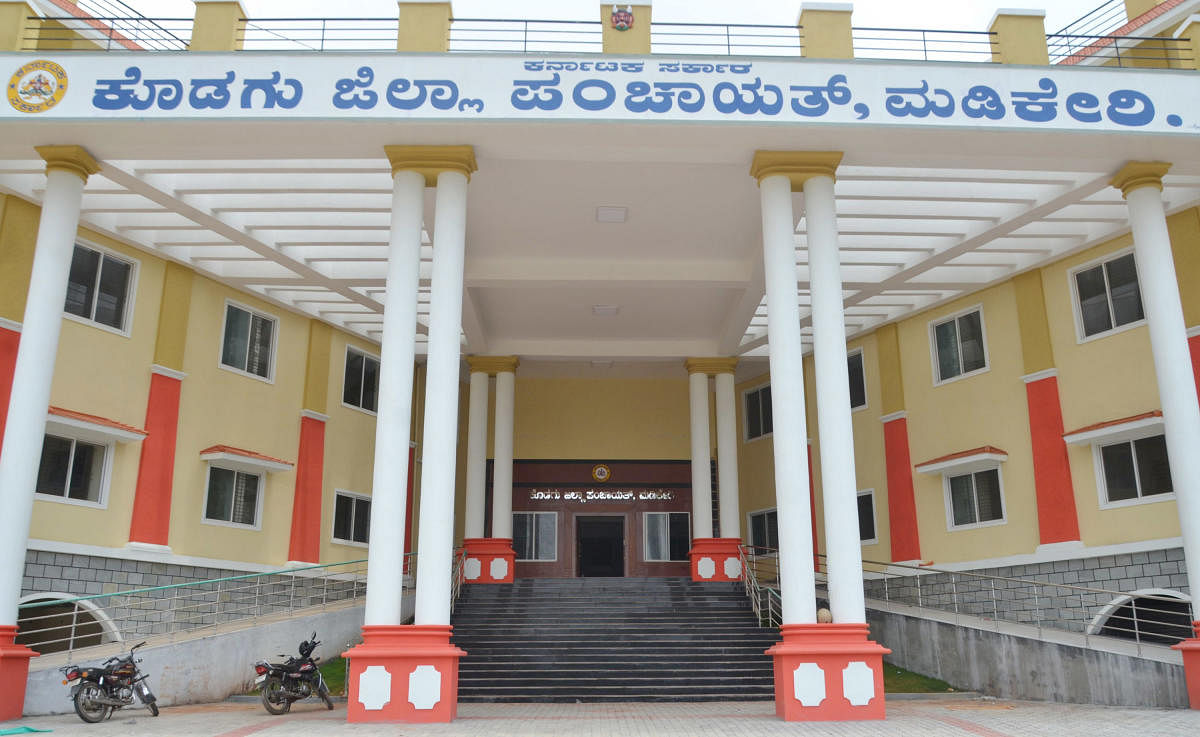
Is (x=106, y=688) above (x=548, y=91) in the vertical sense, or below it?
below

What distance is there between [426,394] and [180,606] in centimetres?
736

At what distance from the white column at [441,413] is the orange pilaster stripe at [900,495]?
1064cm

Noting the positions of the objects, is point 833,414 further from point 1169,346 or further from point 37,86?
point 37,86

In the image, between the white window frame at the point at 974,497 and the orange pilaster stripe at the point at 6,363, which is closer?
the orange pilaster stripe at the point at 6,363

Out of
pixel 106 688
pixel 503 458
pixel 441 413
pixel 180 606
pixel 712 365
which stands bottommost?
pixel 106 688

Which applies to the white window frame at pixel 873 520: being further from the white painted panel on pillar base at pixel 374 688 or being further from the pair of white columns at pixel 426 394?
the white painted panel on pillar base at pixel 374 688

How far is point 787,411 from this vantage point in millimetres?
10625

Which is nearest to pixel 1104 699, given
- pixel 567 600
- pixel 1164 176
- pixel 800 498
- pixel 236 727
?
pixel 800 498

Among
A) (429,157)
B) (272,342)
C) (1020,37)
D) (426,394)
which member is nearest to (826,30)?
(1020,37)

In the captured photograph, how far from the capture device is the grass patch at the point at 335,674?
13594mm

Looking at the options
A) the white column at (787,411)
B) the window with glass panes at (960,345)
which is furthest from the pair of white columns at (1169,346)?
the window with glass panes at (960,345)

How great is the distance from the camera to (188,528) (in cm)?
1556

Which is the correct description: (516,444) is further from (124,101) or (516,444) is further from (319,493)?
(124,101)

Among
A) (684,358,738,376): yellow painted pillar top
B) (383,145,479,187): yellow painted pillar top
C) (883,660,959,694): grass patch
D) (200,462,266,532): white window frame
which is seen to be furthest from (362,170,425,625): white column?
(684,358,738,376): yellow painted pillar top
